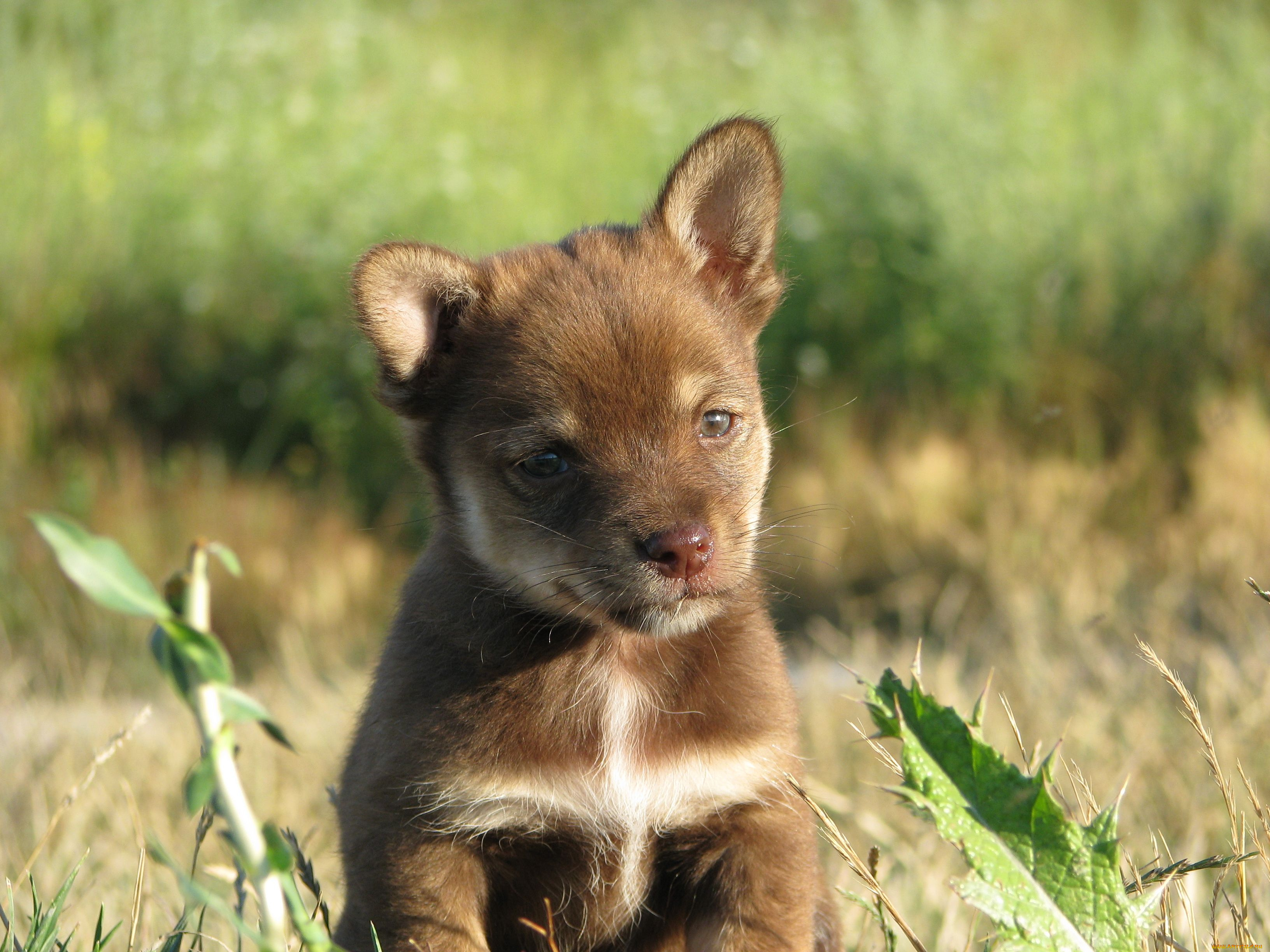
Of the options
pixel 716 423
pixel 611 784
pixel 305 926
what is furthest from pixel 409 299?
pixel 305 926

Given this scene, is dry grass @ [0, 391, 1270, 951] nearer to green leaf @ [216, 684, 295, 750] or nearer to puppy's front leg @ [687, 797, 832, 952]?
puppy's front leg @ [687, 797, 832, 952]

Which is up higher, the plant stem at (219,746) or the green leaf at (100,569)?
the green leaf at (100,569)

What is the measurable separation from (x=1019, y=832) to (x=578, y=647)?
1.12m

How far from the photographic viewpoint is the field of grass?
23.2 feet

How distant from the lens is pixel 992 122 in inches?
444

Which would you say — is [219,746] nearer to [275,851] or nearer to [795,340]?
[275,851]

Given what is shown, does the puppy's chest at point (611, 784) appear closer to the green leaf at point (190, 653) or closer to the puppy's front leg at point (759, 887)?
the puppy's front leg at point (759, 887)

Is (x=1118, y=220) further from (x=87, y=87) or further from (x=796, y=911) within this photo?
(x=87, y=87)

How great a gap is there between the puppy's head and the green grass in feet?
18.3

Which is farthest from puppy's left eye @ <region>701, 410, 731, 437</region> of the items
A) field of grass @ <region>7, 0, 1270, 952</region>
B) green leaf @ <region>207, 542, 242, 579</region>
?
field of grass @ <region>7, 0, 1270, 952</region>

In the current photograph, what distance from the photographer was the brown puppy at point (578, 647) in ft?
9.21

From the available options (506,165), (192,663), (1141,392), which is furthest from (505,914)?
(506,165)

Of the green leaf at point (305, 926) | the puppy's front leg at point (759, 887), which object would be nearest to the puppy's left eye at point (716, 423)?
the puppy's front leg at point (759, 887)

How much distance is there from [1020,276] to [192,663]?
9.71 metres
